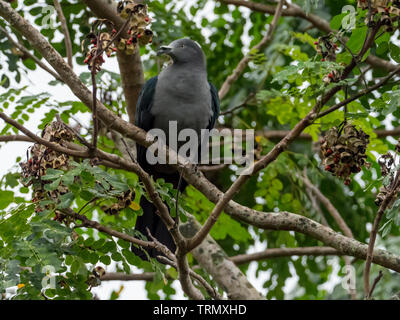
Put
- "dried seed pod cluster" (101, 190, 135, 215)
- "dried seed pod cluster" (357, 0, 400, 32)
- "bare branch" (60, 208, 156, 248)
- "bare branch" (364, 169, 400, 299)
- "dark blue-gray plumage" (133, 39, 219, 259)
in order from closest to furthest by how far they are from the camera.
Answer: "bare branch" (364, 169, 400, 299) < "dried seed pod cluster" (357, 0, 400, 32) < "bare branch" (60, 208, 156, 248) < "dried seed pod cluster" (101, 190, 135, 215) < "dark blue-gray plumage" (133, 39, 219, 259)

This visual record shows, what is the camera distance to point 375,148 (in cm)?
397

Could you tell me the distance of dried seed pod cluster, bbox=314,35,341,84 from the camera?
271 centimetres

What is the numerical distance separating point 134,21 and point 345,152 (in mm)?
1194

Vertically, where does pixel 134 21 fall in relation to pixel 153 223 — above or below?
above

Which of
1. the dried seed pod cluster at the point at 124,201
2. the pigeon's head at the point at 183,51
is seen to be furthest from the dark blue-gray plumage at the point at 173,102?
the dried seed pod cluster at the point at 124,201

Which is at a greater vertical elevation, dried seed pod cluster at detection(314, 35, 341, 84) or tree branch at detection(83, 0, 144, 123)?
tree branch at detection(83, 0, 144, 123)

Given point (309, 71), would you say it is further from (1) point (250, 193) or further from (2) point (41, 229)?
(1) point (250, 193)

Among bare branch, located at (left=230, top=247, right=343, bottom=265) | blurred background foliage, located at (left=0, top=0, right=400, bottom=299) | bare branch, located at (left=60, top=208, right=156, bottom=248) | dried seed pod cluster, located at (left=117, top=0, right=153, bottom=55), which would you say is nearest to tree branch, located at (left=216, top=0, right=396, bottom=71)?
blurred background foliage, located at (left=0, top=0, right=400, bottom=299)

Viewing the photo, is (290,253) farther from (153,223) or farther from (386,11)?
(386,11)

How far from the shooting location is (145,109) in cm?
438

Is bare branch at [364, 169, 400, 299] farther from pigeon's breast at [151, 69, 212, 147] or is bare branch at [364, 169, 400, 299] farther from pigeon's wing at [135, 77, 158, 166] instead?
pigeon's wing at [135, 77, 158, 166]

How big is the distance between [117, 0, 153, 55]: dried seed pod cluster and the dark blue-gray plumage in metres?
1.35

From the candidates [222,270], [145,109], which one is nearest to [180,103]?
[145,109]

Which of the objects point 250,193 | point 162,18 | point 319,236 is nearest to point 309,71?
point 319,236
